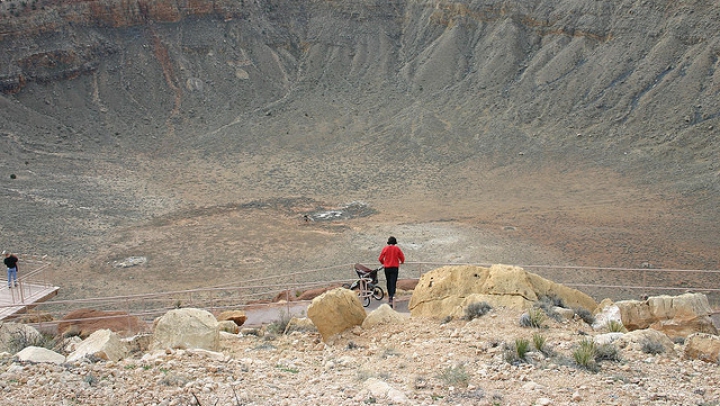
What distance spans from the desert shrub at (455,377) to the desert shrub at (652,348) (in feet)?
9.53

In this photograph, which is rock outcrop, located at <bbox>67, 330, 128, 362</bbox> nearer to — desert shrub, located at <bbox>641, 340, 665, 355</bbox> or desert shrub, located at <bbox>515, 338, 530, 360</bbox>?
desert shrub, located at <bbox>515, 338, 530, 360</bbox>

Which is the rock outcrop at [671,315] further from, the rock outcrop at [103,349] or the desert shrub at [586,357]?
the rock outcrop at [103,349]

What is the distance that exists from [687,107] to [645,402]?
33.5m

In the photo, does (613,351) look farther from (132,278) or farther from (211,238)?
(211,238)

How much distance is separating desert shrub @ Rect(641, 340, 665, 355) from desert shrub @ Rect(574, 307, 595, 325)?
8.11 feet

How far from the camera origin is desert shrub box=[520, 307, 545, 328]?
1052 centimetres

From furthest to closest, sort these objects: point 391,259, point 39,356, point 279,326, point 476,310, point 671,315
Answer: point 391,259 → point 279,326 → point 671,315 → point 476,310 → point 39,356

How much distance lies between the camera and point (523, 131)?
3991cm

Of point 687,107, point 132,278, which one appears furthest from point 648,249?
point 132,278

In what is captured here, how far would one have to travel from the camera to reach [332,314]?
36.6 ft

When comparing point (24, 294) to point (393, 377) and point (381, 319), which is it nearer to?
point (381, 319)

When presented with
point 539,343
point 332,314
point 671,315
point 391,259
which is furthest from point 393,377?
point 671,315

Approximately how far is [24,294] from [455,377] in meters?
15.8

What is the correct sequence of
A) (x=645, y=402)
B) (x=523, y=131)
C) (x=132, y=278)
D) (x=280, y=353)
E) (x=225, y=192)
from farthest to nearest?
(x=523, y=131) < (x=225, y=192) < (x=132, y=278) < (x=280, y=353) < (x=645, y=402)
